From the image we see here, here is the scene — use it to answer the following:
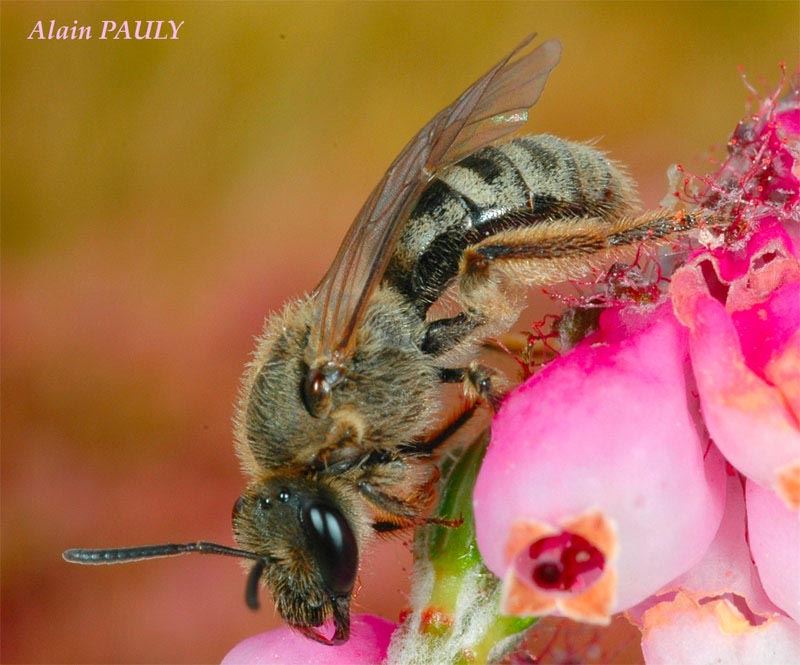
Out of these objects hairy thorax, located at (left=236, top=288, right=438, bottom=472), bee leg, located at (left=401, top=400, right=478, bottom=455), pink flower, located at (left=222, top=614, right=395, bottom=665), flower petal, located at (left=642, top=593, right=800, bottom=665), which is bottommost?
pink flower, located at (left=222, top=614, right=395, bottom=665)

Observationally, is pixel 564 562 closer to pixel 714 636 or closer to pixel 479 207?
pixel 714 636

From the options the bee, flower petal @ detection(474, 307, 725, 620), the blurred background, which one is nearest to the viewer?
flower petal @ detection(474, 307, 725, 620)

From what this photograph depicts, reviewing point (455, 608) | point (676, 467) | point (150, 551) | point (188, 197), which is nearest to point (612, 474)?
point (676, 467)

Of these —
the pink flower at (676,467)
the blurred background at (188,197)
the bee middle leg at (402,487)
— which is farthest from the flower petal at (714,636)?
the blurred background at (188,197)

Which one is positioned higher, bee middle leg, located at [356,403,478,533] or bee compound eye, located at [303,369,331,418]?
bee compound eye, located at [303,369,331,418]

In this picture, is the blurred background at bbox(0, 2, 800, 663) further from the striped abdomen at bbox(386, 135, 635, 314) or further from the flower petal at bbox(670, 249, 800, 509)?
the flower petal at bbox(670, 249, 800, 509)

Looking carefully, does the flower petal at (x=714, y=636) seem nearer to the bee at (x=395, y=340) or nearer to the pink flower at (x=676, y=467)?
the pink flower at (x=676, y=467)

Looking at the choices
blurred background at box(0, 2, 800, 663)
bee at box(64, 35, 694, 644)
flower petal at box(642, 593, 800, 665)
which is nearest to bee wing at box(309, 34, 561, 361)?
bee at box(64, 35, 694, 644)

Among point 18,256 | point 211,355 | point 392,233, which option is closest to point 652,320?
point 392,233
